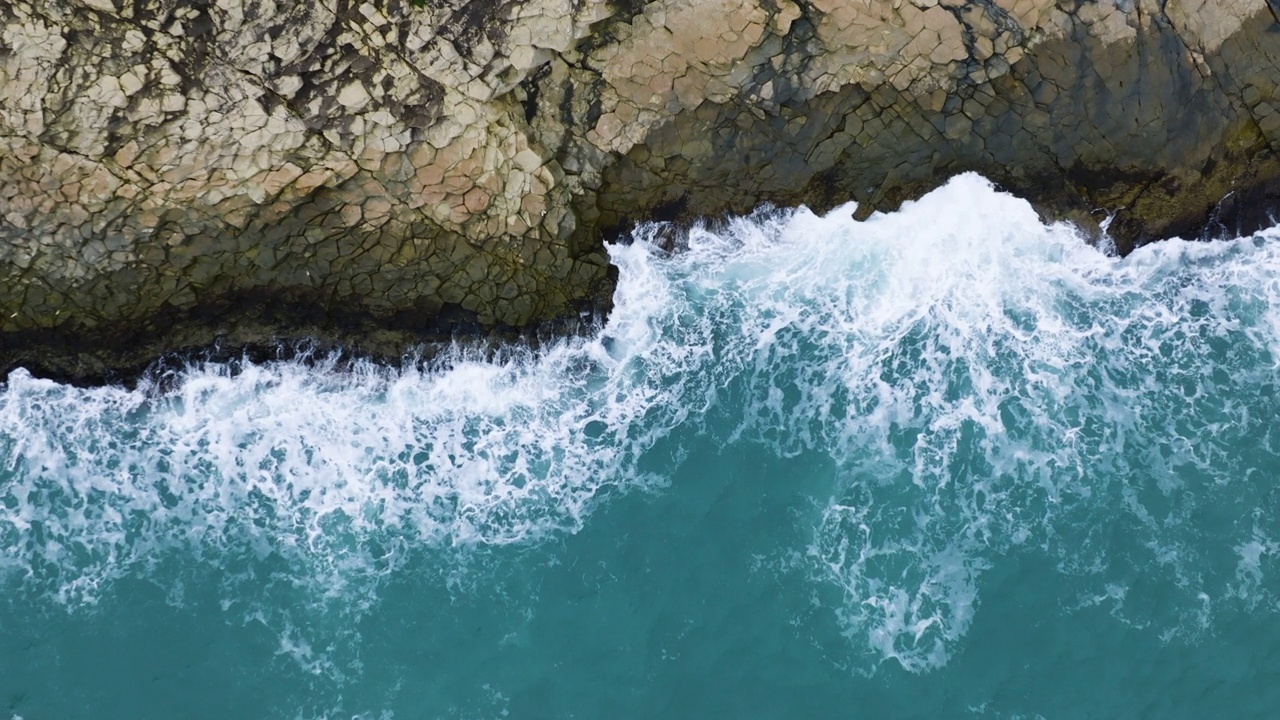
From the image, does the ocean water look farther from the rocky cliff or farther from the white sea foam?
the rocky cliff

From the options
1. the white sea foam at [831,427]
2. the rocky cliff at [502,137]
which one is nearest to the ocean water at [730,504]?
the white sea foam at [831,427]

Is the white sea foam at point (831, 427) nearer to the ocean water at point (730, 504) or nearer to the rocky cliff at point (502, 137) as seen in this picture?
the ocean water at point (730, 504)

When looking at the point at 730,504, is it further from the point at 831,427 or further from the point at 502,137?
the point at 502,137

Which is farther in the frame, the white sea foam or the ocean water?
the white sea foam

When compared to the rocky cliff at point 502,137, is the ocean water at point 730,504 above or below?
below

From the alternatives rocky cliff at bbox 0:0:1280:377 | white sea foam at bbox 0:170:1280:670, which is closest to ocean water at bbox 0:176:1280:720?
white sea foam at bbox 0:170:1280:670

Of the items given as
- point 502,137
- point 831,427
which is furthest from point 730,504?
point 502,137
